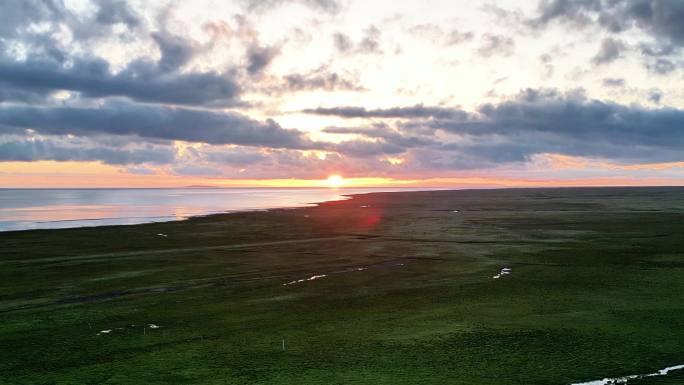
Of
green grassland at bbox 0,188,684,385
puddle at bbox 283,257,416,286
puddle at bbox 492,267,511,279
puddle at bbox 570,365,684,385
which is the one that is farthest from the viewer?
puddle at bbox 283,257,416,286

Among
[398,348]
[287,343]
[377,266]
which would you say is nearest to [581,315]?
[398,348]

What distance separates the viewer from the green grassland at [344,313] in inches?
1162

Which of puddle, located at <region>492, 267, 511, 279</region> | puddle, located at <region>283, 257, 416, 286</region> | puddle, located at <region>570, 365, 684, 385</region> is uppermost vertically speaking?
puddle, located at <region>283, 257, 416, 286</region>

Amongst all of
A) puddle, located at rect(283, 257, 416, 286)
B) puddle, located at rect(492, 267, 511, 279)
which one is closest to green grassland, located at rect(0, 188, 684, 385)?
puddle, located at rect(283, 257, 416, 286)

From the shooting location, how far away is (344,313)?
1626 inches

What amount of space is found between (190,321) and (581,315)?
94.6 ft

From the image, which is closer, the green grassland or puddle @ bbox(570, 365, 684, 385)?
puddle @ bbox(570, 365, 684, 385)

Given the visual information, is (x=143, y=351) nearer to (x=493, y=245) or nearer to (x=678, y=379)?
(x=678, y=379)

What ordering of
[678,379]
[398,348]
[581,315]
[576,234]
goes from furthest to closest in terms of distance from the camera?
[576,234] → [581,315] → [398,348] → [678,379]

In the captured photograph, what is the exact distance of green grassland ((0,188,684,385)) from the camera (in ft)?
96.8

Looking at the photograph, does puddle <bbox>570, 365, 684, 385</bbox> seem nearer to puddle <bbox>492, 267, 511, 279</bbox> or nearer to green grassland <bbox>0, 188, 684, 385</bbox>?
green grassland <bbox>0, 188, 684, 385</bbox>

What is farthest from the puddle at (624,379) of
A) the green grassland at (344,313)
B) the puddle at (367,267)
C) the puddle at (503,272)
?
the puddle at (367,267)

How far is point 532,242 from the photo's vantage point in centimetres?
8444

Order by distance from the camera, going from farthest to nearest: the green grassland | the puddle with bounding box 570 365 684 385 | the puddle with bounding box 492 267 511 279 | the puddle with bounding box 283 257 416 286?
the puddle with bounding box 283 257 416 286 < the puddle with bounding box 492 267 511 279 < the green grassland < the puddle with bounding box 570 365 684 385
